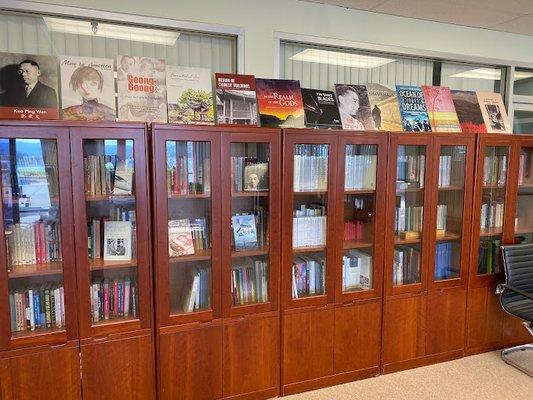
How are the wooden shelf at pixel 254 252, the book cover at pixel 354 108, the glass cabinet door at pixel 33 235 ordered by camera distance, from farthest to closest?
the book cover at pixel 354 108 → the wooden shelf at pixel 254 252 → the glass cabinet door at pixel 33 235

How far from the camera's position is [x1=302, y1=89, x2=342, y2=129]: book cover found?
109 inches

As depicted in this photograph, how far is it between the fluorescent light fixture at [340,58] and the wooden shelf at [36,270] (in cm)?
216

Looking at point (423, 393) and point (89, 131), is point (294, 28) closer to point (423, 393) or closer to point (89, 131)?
point (89, 131)

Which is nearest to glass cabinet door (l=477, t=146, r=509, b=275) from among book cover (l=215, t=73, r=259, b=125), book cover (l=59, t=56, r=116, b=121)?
Answer: book cover (l=215, t=73, r=259, b=125)

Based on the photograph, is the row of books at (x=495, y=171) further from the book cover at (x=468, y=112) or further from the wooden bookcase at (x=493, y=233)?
the book cover at (x=468, y=112)

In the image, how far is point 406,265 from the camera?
2.94 meters

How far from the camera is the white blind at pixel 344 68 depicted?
3.03 metres

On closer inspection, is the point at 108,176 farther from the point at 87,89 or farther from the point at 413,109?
the point at 413,109

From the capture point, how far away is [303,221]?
262 cm

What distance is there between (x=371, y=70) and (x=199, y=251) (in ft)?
6.82

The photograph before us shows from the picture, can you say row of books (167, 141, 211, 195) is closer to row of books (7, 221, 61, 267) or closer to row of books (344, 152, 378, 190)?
row of books (7, 221, 61, 267)

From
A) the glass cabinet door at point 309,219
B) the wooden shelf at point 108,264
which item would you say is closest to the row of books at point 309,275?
the glass cabinet door at point 309,219

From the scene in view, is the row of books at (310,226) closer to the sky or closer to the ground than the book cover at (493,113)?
closer to the ground

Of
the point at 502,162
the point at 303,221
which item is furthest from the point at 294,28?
the point at 502,162
